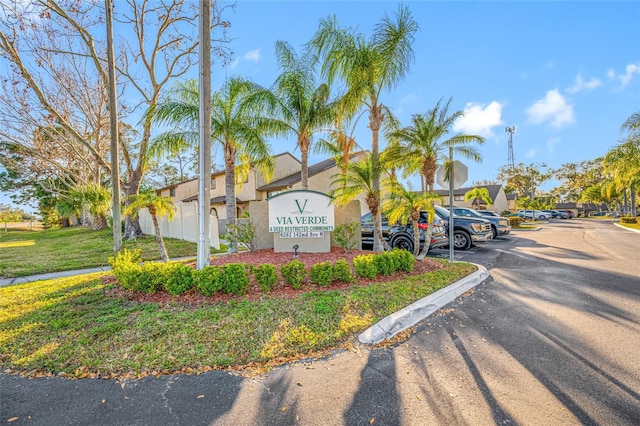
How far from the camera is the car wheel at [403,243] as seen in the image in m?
10.2

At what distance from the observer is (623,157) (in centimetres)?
2209

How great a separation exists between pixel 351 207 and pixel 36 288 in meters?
8.17

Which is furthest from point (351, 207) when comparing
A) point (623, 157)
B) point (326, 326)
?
point (623, 157)

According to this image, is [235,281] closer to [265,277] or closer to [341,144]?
[265,277]

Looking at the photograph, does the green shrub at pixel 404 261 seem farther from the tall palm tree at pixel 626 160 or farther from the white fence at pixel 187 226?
the tall palm tree at pixel 626 160

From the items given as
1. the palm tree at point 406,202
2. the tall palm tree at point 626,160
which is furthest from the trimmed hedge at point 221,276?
the tall palm tree at point 626,160

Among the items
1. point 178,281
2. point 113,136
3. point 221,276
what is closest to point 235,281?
point 221,276

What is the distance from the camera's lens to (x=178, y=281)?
5293 mm

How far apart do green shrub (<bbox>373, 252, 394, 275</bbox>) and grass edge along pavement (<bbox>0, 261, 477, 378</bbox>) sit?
661mm

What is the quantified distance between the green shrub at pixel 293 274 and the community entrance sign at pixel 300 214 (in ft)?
9.04

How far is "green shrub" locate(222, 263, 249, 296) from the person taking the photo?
5230mm

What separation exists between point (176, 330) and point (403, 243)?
26.3ft

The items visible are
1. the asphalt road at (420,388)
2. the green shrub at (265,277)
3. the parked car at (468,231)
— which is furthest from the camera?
the parked car at (468,231)

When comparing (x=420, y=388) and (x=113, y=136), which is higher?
(x=113, y=136)
